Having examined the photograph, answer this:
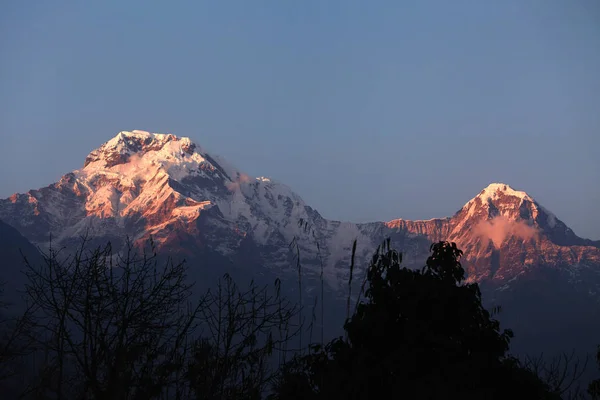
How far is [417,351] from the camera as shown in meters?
27.2

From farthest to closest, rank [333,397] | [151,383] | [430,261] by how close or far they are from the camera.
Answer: [430,261] < [333,397] < [151,383]

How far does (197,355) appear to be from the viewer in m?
28.0

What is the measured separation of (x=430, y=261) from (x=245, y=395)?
8.37 meters

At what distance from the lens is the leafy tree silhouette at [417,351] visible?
26281 millimetres

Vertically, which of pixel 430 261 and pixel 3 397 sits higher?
pixel 430 261

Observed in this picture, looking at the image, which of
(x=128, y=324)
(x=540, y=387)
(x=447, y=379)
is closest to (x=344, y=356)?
(x=447, y=379)

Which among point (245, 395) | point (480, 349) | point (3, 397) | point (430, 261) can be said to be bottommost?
point (3, 397)

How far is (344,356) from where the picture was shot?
27625mm

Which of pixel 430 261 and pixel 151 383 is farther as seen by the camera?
pixel 430 261

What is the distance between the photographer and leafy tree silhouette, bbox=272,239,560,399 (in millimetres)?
26281

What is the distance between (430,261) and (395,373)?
473 cm

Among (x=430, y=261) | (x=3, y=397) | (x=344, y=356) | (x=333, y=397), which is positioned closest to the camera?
(x=333, y=397)

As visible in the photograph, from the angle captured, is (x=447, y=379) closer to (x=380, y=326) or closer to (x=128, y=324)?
(x=380, y=326)

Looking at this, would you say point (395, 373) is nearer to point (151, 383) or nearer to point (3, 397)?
point (151, 383)
